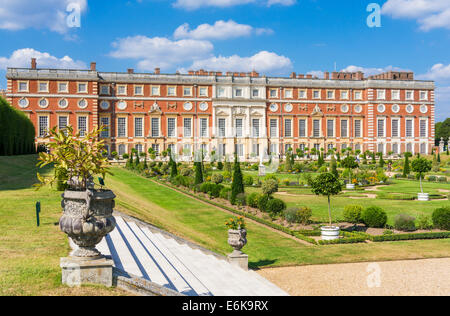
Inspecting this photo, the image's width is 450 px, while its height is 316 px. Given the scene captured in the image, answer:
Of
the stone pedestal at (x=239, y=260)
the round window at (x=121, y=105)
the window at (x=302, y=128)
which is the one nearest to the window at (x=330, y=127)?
the window at (x=302, y=128)

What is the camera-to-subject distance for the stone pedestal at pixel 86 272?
6.89m

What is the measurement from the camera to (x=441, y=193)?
25.5 m

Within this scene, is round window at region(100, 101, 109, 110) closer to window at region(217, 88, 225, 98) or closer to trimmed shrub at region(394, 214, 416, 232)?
window at region(217, 88, 225, 98)

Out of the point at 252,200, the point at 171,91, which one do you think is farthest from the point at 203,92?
the point at 252,200

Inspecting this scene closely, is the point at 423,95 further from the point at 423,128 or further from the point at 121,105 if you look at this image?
the point at 121,105

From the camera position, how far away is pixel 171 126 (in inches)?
2040

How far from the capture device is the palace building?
48.2m

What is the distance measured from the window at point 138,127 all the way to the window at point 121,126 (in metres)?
1.10

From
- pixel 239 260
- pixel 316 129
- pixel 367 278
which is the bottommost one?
pixel 367 278

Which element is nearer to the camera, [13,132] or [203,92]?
[13,132]

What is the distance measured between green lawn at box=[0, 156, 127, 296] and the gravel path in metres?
4.05

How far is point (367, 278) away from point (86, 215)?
6.15 m
